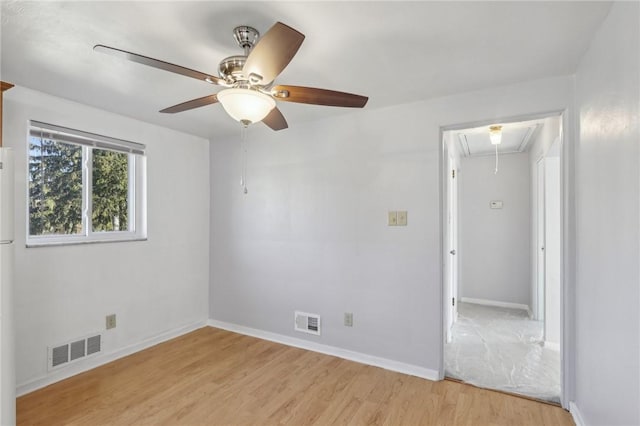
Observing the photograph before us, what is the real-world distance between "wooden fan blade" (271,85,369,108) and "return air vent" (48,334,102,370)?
2586 mm

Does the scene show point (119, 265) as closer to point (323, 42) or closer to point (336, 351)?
point (336, 351)

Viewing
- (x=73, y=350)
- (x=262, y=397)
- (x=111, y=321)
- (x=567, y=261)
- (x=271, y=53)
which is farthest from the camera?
(x=111, y=321)

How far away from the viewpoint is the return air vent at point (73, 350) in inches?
99.0

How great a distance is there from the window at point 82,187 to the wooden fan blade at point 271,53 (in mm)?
2080

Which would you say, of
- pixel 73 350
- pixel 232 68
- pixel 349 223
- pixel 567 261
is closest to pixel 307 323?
pixel 349 223

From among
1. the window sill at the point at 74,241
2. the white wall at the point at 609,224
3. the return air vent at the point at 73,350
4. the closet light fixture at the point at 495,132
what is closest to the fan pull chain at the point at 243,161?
the window sill at the point at 74,241

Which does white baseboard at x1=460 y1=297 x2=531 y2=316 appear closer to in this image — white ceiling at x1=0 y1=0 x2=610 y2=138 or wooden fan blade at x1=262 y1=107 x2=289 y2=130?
white ceiling at x1=0 y1=0 x2=610 y2=138

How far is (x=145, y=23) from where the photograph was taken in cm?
159

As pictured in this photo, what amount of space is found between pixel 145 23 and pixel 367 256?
224 cm

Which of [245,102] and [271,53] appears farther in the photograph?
[245,102]

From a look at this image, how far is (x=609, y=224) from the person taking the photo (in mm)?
1548

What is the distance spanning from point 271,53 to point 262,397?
2211 mm

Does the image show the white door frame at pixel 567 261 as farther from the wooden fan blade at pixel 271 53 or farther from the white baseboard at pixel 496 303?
the white baseboard at pixel 496 303

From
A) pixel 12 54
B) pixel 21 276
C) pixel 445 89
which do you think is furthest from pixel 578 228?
pixel 21 276
